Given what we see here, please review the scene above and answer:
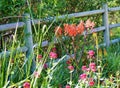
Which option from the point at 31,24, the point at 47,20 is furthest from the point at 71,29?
the point at 31,24

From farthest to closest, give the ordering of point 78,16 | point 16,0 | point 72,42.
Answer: point 78,16 → point 72,42 → point 16,0

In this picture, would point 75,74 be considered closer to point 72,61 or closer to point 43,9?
point 72,61

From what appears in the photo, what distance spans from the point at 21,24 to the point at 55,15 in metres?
0.69

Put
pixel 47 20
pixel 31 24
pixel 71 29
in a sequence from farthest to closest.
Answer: pixel 31 24 → pixel 47 20 → pixel 71 29

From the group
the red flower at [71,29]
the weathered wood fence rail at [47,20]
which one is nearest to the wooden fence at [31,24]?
the weathered wood fence rail at [47,20]

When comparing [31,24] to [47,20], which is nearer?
[47,20]

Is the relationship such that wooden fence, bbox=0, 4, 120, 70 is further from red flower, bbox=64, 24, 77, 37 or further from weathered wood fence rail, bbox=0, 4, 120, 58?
red flower, bbox=64, 24, 77, 37

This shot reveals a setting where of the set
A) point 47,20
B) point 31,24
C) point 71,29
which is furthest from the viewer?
point 31,24

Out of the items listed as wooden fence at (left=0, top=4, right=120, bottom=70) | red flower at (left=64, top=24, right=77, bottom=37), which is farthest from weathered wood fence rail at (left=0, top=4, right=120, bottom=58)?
red flower at (left=64, top=24, right=77, bottom=37)

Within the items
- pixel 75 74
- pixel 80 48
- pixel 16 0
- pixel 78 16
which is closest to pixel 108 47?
pixel 78 16

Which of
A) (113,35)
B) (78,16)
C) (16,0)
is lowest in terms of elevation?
(113,35)

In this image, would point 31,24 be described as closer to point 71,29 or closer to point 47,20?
point 47,20

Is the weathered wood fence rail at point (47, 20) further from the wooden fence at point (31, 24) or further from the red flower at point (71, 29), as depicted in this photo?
the red flower at point (71, 29)

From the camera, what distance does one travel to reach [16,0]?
191 inches
